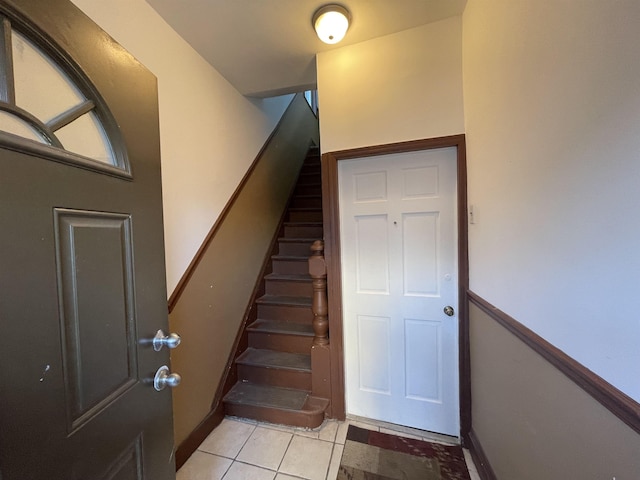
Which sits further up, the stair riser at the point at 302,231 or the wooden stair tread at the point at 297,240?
the stair riser at the point at 302,231

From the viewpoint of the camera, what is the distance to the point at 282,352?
2.09 metres

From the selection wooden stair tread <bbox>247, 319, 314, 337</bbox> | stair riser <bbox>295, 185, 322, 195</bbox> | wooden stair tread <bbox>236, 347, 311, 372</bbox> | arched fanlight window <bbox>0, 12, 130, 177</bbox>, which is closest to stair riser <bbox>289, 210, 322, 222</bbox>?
stair riser <bbox>295, 185, 322, 195</bbox>

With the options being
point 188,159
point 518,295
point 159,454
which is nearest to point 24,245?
point 159,454

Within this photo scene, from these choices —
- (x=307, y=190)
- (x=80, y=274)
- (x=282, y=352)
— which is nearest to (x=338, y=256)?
(x=282, y=352)

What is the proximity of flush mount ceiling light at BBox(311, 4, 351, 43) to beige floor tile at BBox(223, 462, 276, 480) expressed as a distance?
97.7 inches

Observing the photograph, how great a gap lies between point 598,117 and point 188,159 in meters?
1.85

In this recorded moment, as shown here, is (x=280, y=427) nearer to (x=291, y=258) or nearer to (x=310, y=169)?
(x=291, y=258)

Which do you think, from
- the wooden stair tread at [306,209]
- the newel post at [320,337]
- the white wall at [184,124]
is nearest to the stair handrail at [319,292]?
the newel post at [320,337]

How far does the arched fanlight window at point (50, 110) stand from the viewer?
0.52m

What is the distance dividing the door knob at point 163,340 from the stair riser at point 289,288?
1549 millimetres

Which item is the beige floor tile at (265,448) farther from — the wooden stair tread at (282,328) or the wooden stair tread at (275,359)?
the wooden stair tread at (282,328)

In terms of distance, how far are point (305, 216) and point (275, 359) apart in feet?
5.58

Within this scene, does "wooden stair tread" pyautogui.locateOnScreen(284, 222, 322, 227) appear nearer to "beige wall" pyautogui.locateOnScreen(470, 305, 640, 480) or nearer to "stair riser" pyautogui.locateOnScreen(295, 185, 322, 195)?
"stair riser" pyautogui.locateOnScreen(295, 185, 322, 195)

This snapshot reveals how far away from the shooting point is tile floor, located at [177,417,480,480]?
4.62 feet
